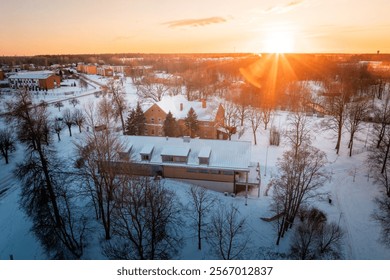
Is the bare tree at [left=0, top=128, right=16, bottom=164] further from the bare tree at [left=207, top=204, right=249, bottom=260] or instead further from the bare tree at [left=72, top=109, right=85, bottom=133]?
the bare tree at [left=207, top=204, right=249, bottom=260]

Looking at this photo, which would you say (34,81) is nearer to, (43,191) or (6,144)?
(6,144)

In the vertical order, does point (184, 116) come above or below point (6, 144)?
above

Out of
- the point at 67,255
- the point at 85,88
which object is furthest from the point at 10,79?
the point at 67,255

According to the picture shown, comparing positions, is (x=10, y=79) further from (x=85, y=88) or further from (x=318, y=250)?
(x=318, y=250)

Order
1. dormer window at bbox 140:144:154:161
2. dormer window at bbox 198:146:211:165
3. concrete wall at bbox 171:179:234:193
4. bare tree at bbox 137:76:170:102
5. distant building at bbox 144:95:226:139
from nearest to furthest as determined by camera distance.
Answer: dormer window at bbox 198:146:211:165, concrete wall at bbox 171:179:234:193, dormer window at bbox 140:144:154:161, distant building at bbox 144:95:226:139, bare tree at bbox 137:76:170:102

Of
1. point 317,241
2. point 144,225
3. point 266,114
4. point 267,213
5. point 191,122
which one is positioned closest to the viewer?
point 144,225

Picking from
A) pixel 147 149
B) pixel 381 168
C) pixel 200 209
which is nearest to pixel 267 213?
pixel 200 209

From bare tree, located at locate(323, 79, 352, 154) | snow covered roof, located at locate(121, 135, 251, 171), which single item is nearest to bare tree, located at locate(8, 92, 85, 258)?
snow covered roof, located at locate(121, 135, 251, 171)

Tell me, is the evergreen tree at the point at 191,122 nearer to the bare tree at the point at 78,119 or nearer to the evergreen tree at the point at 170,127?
the evergreen tree at the point at 170,127
